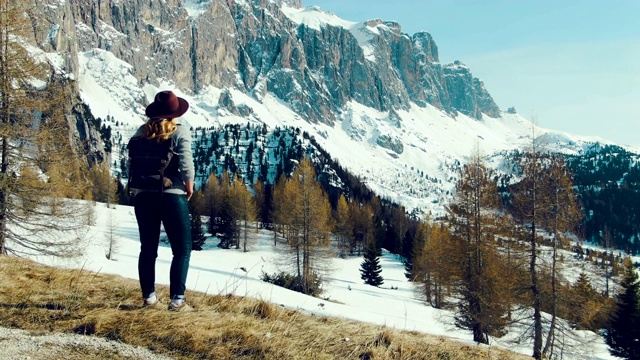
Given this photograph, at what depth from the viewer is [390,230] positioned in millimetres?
76125

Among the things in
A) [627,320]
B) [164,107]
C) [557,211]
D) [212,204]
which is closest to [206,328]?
[164,107]

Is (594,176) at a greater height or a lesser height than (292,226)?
greater

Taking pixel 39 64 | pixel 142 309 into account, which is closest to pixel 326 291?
pixel 39 64

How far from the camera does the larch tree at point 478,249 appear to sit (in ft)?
60.2

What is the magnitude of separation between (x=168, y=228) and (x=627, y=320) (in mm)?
32007

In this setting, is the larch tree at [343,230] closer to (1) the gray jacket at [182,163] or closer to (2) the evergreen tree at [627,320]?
(2) the evergreen tree at [627,320]

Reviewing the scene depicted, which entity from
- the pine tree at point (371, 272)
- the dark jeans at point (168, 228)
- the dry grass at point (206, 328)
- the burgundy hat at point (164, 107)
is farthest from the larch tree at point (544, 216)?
the pine tree at point (371, 272)

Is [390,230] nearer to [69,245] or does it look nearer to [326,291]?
[326,291]

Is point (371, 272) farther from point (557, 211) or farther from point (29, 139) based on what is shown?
point (29, 139)

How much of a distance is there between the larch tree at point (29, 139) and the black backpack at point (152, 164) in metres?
11.3

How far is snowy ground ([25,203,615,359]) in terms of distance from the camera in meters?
18.1

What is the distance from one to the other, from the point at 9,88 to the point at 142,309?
12770 millimetres

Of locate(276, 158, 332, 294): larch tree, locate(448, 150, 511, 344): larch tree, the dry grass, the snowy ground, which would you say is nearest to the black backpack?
the dry grass

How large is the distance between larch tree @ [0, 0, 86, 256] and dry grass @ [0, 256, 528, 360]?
33.3 feet
